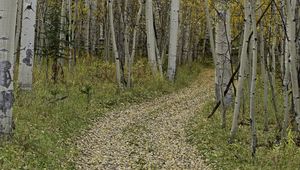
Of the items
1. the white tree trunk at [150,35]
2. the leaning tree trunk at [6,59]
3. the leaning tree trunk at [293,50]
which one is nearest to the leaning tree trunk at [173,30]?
the white tree trunk at [150,35]

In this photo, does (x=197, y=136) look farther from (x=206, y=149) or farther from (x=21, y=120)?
(x=21, y=120)

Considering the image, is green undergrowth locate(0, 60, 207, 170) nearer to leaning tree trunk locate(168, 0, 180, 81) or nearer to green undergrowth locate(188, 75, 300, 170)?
leaning tree trunk locate(168, 0, 180, 81)

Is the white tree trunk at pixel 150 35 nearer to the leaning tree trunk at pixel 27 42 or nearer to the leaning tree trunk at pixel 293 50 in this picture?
the leaning tree trunk at pixel 27 42

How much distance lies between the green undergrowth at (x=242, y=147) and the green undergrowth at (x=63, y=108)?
9.27 ft

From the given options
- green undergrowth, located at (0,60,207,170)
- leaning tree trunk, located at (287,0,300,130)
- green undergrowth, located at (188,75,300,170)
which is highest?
leaning tree trunk, located at (287,0,300,130)

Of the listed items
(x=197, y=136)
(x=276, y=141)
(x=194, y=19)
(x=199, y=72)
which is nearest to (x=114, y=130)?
(x=197, y=136)

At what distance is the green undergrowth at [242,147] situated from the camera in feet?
26.7

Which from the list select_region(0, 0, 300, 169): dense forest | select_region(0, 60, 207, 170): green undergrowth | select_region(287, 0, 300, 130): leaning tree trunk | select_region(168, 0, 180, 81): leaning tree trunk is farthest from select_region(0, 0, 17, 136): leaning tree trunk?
select_region(168, 0, 180, 81): leaning tree trunk

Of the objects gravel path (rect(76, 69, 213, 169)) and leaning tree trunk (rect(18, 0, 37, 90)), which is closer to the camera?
gravel path (rect(76, 69, 213, 169))

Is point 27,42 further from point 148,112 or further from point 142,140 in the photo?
point 142,140

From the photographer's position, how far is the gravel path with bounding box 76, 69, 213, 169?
827 cm

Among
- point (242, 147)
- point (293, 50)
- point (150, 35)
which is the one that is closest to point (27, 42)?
point (242, 147)

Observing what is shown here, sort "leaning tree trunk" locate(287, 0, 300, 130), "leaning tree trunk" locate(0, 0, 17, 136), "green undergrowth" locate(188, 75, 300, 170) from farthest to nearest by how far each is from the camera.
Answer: "green undergrowth" locate(188, 75, 300, 170) < "leaning tree trunk" locate(287, 0, 300, 130) < "leaning tree trunk" locate(0, 0, 17, 136)

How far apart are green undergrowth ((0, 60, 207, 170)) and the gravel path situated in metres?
0.43
